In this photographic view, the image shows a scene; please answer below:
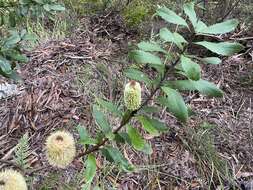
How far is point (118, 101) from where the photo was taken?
9.07ft

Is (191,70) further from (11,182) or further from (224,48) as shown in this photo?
(11,182)

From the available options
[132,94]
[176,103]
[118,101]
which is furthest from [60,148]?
[118,101]

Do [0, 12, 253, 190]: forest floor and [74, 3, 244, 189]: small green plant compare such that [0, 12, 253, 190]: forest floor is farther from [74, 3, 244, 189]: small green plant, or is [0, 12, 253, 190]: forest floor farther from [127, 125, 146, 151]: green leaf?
[127, 125, 146, 151]: green leaf

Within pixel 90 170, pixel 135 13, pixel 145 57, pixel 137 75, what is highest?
pixel 145 57

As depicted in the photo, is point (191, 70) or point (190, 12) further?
point (190, 12)

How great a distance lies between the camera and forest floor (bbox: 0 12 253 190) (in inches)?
95.4

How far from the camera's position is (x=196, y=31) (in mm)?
1589

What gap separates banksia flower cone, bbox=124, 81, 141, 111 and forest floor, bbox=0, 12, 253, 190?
82 centimetres

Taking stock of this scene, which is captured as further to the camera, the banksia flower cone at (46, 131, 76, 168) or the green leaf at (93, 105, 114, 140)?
the green leaf at (93, 105, 114, 140)

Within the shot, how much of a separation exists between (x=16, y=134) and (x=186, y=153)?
921 mm

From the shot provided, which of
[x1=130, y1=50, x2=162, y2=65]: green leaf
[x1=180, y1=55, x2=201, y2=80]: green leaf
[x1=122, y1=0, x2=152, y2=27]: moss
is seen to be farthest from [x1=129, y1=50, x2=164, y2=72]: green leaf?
[x1=122, y1=0, x2=152, y2=27]: moss

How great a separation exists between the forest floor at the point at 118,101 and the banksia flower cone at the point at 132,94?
2.68 feet

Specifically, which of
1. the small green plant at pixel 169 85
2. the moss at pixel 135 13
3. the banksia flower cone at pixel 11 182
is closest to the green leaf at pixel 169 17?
the small green plant at pixel 169 85

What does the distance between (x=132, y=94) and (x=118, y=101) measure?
1.33m
